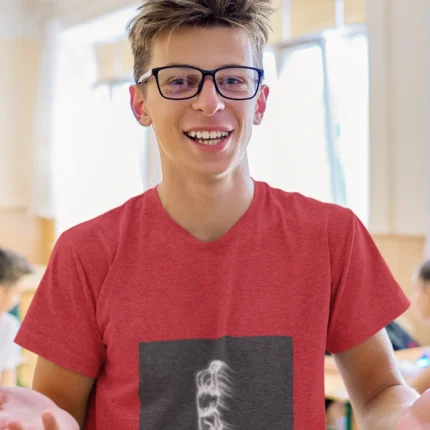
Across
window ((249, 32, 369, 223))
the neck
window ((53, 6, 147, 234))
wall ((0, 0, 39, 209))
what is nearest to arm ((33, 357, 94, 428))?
the neck

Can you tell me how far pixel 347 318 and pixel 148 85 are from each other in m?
0.53

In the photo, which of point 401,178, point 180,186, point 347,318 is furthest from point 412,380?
point 401,178

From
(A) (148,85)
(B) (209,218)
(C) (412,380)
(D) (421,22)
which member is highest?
(D) (421,22)

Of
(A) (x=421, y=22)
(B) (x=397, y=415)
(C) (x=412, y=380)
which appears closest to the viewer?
(B) (x=397, y=415)

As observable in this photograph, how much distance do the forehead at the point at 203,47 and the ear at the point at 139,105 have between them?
0.39ft

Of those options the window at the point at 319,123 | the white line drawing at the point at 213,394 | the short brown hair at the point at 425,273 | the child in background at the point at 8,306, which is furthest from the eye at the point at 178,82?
the window at the point at 319,123

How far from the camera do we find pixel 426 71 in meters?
3.53

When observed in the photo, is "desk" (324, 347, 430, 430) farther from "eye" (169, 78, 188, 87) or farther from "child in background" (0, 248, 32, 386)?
"child in background" (0, 248, 32, 386)

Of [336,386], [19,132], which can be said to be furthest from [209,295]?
[19,132]

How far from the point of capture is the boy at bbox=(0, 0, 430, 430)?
1.07 metres

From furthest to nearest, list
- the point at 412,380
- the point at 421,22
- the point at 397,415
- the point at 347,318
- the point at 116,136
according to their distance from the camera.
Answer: the point at 116,136, the point at 421,22, the point at 412,380, the point at 347,318, the point at 397,415

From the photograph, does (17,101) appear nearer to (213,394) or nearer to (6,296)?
(6,296)

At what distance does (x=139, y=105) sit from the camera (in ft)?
4.10

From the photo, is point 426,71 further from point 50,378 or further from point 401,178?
point 50,378
